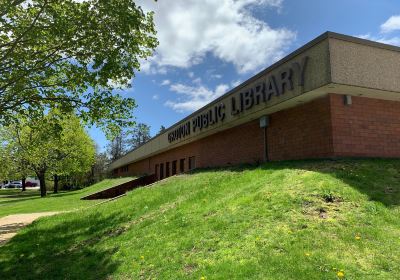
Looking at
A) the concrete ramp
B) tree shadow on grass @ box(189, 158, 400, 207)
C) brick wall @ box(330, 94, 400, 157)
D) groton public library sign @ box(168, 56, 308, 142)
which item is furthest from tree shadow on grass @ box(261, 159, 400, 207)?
the concrete ramp

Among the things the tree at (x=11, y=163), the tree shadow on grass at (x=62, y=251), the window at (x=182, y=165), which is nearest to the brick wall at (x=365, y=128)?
the tree shadow on grass at (x=62, y=251)

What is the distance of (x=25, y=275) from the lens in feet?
26.8

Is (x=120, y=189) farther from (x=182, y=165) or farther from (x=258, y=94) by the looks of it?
(x=258, y=94)

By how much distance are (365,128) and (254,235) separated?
661 centimetres

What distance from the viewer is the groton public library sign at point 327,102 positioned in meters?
10.9

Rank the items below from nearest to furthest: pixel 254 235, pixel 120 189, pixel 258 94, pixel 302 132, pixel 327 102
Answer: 1. pixel 254 235
2. pixel 327 102
3. pixel 302 132
4. pixel 258 94
5. pixel 120 189

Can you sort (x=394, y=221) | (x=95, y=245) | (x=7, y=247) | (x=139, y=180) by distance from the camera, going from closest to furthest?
1. (x=394, y=221)
2. (x=95, y=245)
3. (x=7, y=247)
4. (x=139, y=180)

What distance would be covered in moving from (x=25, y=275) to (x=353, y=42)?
10293 millimetres

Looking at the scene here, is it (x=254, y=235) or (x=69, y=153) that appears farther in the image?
(x=69, y=153)

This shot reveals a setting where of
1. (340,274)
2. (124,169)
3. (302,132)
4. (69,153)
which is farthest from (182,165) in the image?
(124,169)

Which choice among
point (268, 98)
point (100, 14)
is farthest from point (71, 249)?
point (268, 98)

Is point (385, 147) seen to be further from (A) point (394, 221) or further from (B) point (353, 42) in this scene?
(A) point (394, 221)

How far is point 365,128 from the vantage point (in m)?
11.8

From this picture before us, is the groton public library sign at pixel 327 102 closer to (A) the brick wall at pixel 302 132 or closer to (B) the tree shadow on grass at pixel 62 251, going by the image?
(A) the brick wall at pixel 302 132
